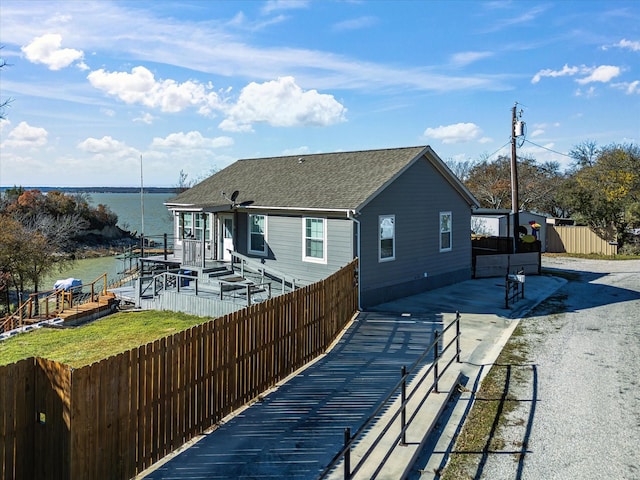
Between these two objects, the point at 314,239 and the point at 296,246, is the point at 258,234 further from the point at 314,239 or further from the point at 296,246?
the point at 314,239

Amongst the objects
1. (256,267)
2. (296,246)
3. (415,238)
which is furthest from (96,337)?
(415,238)

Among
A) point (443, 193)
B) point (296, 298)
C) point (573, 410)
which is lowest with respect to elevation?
point (573, 410)

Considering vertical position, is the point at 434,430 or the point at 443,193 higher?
the point at 443,193

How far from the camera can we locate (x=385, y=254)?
695 inches

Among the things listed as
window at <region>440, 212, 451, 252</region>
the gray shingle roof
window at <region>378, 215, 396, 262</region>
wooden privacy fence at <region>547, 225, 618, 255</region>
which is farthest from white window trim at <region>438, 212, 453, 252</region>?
wooden privacy fence at <region>547, 225, 618, 255</region>

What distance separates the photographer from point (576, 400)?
8734mm

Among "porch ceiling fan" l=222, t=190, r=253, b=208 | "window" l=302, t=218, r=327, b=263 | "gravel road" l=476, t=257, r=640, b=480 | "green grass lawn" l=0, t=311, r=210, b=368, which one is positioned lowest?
"green grass lawn" l=0, t=311, r=210, b=368

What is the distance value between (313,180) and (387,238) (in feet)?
14.1

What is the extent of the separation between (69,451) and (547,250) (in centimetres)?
3661

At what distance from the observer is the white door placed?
2128 centimetres

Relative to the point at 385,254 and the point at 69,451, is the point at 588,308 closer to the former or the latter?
the point at 385,254

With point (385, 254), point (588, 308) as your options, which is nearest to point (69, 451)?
point (385, 254)

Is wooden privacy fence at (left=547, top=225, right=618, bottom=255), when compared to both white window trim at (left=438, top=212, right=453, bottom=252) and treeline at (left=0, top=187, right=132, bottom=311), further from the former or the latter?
treeline at (left=0, top=187, right=132, bottom=311)

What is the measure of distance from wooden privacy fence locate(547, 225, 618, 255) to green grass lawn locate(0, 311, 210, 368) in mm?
28587
